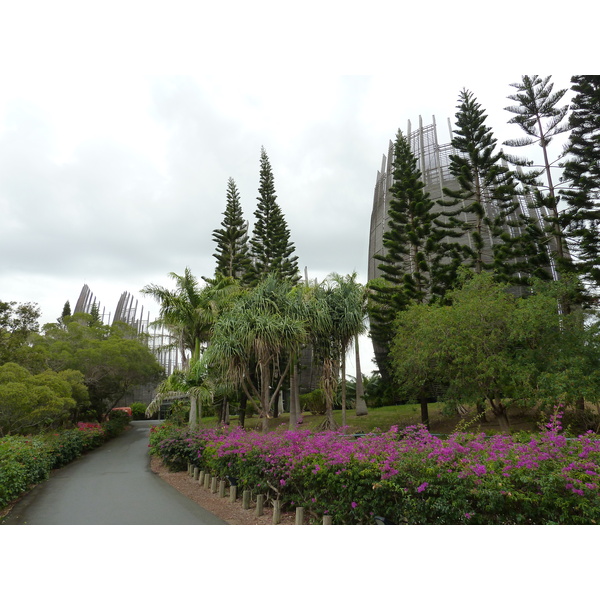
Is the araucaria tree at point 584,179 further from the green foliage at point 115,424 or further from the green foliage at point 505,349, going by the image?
the green foliage at point 115,424

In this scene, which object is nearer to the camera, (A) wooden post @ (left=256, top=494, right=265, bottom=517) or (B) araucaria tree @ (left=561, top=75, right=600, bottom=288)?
(A) wooden post @ (left=256, top=494, right=265, bottom=517)

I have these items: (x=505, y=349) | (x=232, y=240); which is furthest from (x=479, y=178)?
(x=232, y=240)

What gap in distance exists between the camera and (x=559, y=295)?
8.87 metres

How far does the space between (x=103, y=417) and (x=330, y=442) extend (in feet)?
60.9

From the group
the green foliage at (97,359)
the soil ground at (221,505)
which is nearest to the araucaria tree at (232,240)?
the green foliage at (97,359)

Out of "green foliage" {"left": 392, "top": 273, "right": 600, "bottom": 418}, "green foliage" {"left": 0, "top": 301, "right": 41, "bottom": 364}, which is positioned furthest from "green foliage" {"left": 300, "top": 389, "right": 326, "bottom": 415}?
"green foliage" {"left": 0, "top": 301, "right": 41, "bottom": 364}

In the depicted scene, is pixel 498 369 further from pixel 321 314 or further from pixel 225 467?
pixel 225 467

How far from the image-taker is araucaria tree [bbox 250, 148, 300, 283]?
659 inches

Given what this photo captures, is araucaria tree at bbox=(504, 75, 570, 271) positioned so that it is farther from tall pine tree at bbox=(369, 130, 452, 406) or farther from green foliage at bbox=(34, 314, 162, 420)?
green foliage at bbox=(34, 314, 162, 420)

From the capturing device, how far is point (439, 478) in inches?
132

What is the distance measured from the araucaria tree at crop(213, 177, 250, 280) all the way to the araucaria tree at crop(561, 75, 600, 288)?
11389 mm

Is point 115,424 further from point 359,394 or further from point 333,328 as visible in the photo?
point 333,328

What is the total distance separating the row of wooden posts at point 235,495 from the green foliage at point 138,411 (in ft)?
65.3

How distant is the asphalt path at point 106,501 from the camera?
4848 millimetres
